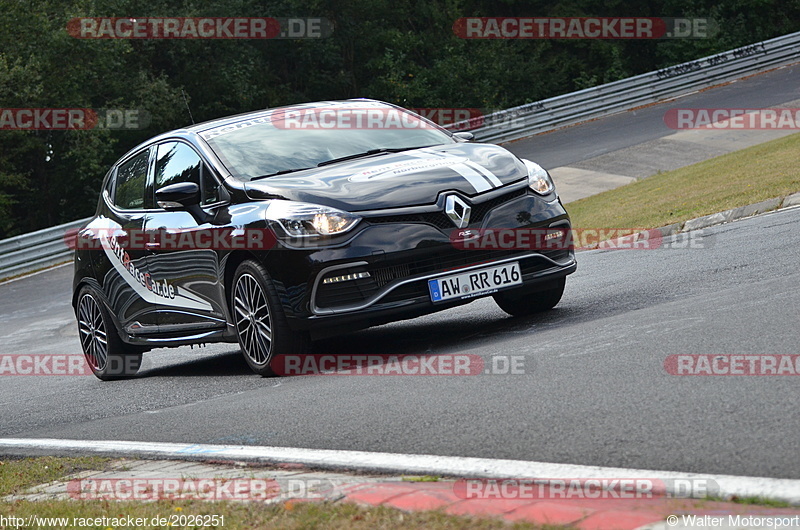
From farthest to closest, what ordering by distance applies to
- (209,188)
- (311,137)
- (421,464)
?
(311,137), (209,188), (421,464)

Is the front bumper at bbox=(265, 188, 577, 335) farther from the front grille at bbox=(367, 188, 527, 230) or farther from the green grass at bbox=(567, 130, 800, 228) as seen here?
the green grass at bbox=(567, 130, 800, 228)

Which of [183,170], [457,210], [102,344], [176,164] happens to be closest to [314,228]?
[457,210]

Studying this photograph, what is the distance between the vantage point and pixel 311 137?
8523 millimetres

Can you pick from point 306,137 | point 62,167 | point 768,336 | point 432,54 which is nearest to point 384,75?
point 432,54

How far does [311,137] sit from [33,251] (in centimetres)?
1841

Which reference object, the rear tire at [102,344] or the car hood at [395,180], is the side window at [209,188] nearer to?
the car hood at [395,180]

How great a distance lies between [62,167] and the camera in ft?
114

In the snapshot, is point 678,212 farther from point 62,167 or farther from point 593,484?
point 62,167

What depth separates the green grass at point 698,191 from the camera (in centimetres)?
1427

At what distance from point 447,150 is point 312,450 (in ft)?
11.4

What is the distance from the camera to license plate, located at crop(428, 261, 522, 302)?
7.30 m

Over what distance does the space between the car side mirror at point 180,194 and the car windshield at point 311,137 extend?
0.31 metres

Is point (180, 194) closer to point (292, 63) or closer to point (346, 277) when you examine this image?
point (346, 277)

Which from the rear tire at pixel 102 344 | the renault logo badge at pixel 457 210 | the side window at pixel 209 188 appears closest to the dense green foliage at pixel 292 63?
the rear tire at pixel 102 344
